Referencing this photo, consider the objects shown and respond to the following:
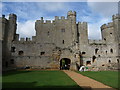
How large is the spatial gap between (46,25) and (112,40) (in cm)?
1695

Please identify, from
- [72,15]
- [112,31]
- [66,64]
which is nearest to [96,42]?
[112,31]

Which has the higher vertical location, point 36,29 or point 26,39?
point 36,29

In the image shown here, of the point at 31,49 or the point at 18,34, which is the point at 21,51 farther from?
the point at 18,34

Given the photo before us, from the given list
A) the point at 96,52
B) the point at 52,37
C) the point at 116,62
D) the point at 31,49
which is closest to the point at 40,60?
the point at 31,49

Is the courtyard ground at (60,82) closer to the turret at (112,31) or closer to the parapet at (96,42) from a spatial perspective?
the parapet at (96,42)

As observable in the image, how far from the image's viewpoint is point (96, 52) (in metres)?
31.9

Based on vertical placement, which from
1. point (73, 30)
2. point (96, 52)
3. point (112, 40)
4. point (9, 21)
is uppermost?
point (9, 21)

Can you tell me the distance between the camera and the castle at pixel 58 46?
92.6ft

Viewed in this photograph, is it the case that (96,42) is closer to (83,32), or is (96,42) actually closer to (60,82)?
(83,32)

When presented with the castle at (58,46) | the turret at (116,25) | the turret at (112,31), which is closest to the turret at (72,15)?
the castle at (58,46)

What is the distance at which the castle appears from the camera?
28239mm

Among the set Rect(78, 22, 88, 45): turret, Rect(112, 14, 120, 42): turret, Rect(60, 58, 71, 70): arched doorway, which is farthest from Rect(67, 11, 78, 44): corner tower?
Rect(112, 14, 120, 42): turret

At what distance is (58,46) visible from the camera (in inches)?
1167

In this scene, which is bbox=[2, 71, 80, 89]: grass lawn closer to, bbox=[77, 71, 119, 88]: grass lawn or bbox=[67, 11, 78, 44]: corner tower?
bbox=[77, 71, 119, 88]: grass lawn
